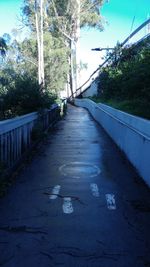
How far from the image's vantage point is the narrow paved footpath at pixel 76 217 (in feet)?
15.1

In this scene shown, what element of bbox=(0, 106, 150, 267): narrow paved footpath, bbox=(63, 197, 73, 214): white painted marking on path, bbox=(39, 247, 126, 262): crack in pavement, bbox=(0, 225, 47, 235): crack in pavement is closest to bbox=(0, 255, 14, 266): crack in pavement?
bbox=(0, 106, 150, 267): narrow paved footpath

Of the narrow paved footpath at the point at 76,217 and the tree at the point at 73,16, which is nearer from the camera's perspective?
the narrow paved footpath at the point at 76,217

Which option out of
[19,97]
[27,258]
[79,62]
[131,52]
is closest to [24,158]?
[19,97]

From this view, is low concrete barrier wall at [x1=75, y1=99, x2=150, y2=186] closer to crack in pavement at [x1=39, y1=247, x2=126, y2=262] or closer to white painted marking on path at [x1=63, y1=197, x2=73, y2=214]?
white painted marking on path at [x1=63, y1=197, x2=73, y2=214]

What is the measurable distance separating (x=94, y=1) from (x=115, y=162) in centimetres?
5266

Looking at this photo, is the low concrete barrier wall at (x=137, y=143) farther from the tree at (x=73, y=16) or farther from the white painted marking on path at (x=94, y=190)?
the tree at (x=73, y=16)

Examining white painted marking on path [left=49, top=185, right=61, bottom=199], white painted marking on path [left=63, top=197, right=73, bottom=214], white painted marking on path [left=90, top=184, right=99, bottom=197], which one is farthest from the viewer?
white painted marking on path [left=90, top=184, right=99, bottom=197]

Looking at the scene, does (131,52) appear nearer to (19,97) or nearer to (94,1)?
(19,97)

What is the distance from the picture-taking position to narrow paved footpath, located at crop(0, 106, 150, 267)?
4.61 metres

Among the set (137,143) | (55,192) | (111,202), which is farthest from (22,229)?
(137,143)

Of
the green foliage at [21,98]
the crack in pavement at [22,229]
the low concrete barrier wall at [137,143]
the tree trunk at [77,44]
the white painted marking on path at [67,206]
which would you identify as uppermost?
the tree trunk at [77,44]

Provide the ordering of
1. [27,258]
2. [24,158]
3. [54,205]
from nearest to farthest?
[27,258] → [54,205] → [24,158]

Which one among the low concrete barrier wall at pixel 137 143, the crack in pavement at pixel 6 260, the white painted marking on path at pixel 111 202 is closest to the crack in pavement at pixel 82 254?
the crack in pavement at pixel 6 260

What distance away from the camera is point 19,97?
45.4 ft
